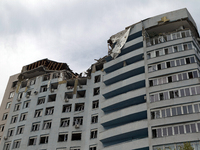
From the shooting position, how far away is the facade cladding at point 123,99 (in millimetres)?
30594

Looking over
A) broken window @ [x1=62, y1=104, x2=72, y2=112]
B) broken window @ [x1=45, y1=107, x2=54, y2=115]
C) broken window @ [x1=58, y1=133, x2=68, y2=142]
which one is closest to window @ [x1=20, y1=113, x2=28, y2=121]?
broken window @ [x1=45, y1=107, x2=54, y2=115]

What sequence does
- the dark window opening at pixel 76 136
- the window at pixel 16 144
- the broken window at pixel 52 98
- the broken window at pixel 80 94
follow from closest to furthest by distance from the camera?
the dark window opening at pixel 76 136 → the window at pixel 16 144 → the broken window at pixel 80 94 → the broken window at pixel 52 98

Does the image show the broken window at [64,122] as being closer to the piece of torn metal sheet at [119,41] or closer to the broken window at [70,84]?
the broken window at [70,84]

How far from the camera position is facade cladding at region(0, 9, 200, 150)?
1204 inches

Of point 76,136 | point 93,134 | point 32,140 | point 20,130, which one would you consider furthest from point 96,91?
point 20,130

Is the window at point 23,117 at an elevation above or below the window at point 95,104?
below

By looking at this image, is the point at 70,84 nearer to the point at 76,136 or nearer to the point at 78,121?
the point at 78,121

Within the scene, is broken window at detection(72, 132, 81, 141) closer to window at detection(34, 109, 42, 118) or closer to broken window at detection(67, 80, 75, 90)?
window at detection(34, 109, 42, 118)

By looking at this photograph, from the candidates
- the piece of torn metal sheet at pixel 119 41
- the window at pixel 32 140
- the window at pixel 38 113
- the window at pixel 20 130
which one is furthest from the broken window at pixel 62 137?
the piece of torn metal sheet at pixel 119 41

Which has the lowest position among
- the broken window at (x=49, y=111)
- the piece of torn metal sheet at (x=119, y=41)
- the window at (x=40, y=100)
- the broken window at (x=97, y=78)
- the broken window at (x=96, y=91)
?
the broken window at (x=49, y=111)

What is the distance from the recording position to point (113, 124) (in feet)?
120

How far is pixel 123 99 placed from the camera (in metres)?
35.9

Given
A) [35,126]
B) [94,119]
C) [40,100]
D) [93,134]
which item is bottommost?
[93,134]

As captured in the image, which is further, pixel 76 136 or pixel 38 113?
pixel 38 113
